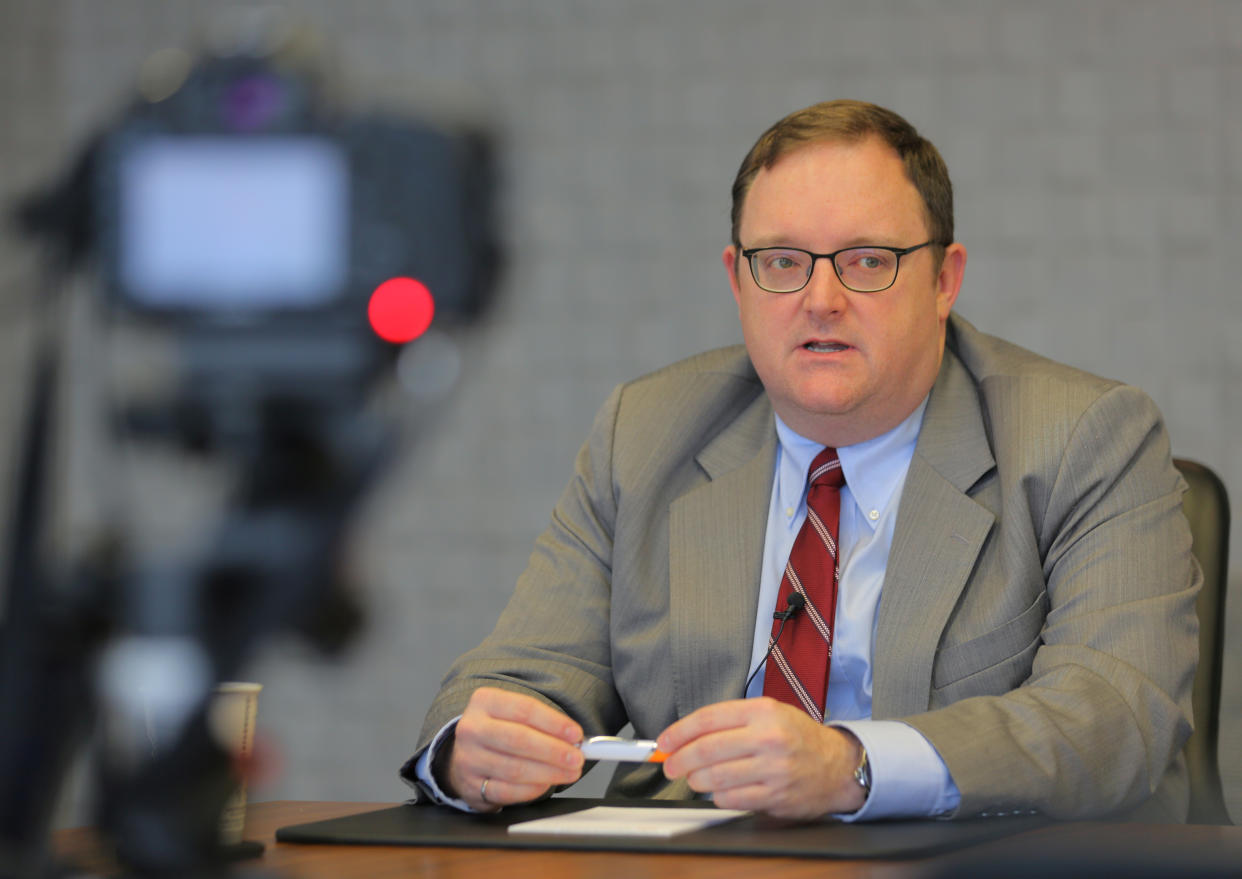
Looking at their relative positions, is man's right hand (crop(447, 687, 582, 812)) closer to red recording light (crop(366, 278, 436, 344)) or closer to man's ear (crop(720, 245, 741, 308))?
man's ear (crop(720, 245, 741, 308))

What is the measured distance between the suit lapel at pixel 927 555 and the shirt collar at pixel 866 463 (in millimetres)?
59

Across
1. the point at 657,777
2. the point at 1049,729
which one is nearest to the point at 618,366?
the point at 657,777

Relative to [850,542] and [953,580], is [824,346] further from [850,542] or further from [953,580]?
[953,580]

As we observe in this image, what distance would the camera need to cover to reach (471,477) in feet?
12.1

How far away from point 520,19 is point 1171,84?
66.8 inches

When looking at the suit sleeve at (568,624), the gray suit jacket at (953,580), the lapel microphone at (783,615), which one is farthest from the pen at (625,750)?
the lapel microphone at (783,615)

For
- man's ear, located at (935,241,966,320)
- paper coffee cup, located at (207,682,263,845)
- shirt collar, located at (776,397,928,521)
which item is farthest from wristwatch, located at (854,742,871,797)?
paper coffee cup, located at (207,682,263,845)

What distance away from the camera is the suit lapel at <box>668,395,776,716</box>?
6.22 feet

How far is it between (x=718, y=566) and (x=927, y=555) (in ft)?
0.99

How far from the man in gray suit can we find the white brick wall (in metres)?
1.42

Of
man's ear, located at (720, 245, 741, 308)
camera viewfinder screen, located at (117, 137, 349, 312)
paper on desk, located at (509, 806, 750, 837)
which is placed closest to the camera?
camera viewfinder screen, located at (117, 137, 349, 312)

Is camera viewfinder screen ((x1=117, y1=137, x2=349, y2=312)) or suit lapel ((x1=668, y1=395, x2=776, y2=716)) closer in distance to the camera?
camera viewfinder screen ((x1=117, y1=137, x2=349, y2=312))

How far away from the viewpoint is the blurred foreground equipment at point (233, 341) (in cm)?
27

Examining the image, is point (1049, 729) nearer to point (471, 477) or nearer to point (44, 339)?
point (44, 339)
